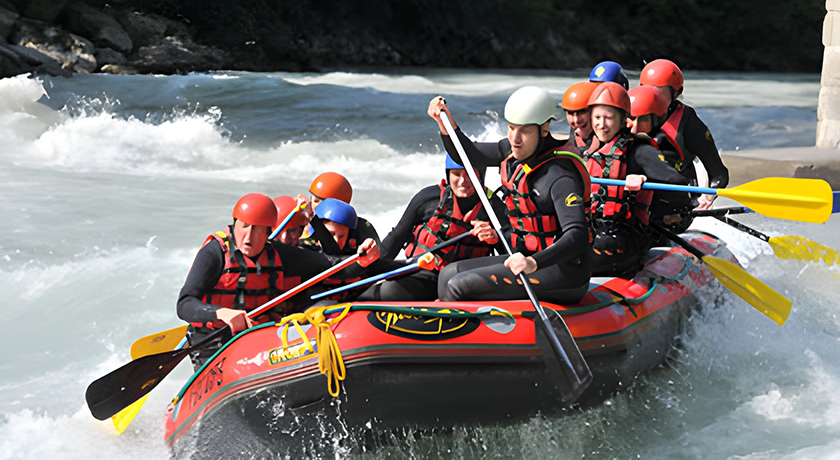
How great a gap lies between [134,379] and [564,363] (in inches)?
66.8

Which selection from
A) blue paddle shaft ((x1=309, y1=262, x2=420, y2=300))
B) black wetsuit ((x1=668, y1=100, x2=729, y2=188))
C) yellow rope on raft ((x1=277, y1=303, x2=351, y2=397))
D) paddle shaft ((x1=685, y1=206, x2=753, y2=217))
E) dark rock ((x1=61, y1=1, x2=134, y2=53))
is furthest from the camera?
dark rock ((x1=61, y1=1, x2=134, y2=53))

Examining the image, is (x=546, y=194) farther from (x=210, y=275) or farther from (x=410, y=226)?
(x=210, y=275)

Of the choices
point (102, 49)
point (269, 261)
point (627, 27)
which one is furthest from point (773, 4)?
point (269, 261)

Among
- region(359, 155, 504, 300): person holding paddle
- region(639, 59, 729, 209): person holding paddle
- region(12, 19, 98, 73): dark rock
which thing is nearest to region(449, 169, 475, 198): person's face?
region(359, 155, 504, 300): person holding paddle

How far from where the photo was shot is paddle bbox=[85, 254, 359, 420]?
3414mm

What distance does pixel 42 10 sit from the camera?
19.9 meters

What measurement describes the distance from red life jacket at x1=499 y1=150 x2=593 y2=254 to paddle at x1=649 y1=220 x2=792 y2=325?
46.1 inches

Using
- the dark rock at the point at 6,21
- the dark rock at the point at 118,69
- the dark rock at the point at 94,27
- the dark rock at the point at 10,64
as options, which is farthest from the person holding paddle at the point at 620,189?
the dark rock at the point at 94,27

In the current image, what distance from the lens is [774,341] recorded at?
15.0 feet

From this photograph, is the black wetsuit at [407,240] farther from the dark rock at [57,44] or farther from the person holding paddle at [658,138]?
the dark rock at [57,44]

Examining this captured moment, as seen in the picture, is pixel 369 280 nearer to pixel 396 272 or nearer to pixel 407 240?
pixel 396 272

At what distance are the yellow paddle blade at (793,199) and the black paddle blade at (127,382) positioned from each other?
2543mm

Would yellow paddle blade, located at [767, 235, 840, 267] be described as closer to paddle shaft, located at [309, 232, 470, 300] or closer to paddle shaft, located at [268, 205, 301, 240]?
paddle shaft, located at [309, 232, 470, 300]

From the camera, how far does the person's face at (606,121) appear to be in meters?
3.93
